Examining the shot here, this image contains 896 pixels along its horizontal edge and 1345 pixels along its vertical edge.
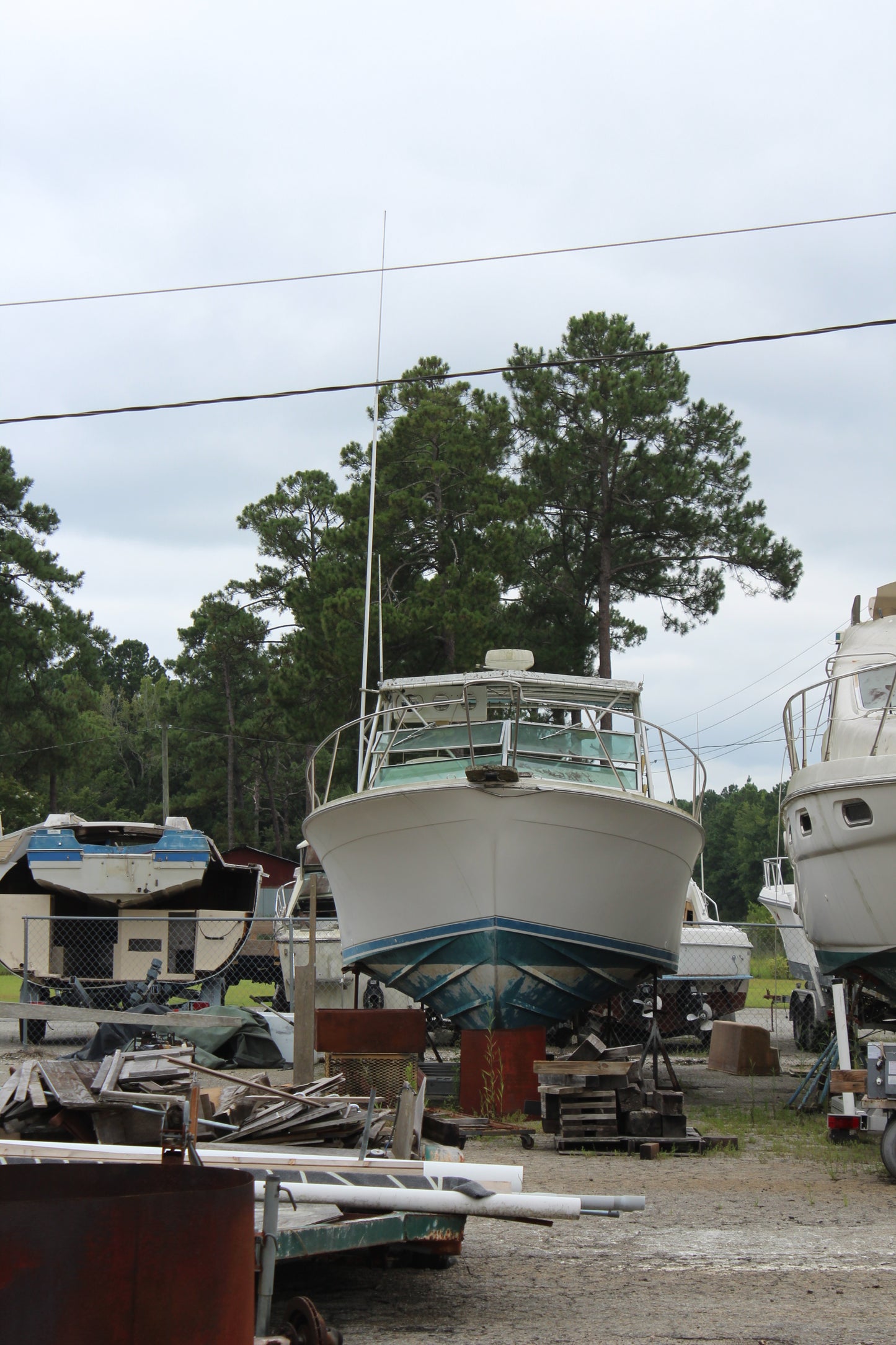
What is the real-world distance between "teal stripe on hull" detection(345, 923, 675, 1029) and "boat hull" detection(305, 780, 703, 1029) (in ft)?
0.04

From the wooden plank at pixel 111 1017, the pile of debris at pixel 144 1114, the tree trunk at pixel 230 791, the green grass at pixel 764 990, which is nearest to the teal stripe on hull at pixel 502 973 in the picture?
the wooden plank at pixel 111 1017

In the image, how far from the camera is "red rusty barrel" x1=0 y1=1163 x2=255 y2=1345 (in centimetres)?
307

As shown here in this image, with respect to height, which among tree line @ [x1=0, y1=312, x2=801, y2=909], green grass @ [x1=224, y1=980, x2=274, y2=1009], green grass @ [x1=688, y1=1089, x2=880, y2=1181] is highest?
tree line @ [x1=0, y1=312, x2=801, y2=909]

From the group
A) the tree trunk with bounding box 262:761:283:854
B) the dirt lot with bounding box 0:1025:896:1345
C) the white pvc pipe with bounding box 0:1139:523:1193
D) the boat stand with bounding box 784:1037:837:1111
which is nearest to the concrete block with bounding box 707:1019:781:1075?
the boat stand with bounding box 784:1037:837:1111

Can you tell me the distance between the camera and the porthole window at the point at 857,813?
970 centimetres

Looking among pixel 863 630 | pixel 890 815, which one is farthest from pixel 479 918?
pixel 863 630

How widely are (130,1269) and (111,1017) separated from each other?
9.73 m

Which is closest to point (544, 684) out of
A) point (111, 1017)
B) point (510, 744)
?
point (510, 744)

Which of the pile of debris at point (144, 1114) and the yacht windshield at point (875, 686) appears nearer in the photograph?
the pile of debris at point (144, 1114)

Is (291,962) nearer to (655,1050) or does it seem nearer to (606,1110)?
(655,1050)

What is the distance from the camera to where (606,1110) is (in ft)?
30.6

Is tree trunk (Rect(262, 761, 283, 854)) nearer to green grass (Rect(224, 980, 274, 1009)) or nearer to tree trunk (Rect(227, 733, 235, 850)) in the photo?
tree trunk (Rect(227, 733, 235, 850))

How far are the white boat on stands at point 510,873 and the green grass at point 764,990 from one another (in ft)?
40.2

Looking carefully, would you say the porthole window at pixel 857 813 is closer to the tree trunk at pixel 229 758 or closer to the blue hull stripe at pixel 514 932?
the blue hull stripe at pixel 514 932
